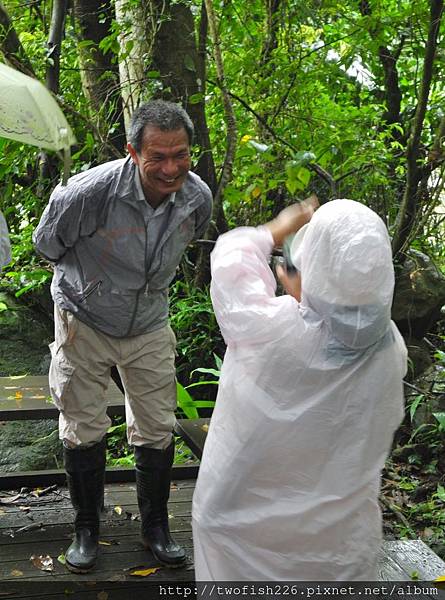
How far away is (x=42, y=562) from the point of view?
3.27 meters

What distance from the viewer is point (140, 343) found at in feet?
10.5

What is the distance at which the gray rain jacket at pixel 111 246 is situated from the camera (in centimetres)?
300

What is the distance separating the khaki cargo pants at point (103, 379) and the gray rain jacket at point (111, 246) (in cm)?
6

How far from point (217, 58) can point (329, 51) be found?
5.16 ft

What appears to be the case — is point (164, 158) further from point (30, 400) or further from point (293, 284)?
point (30, 400)

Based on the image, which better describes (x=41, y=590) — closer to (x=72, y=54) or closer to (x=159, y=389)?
(x=159, y=389)

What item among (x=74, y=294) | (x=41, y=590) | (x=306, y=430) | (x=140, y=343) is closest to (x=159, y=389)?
(x=140, y=343)

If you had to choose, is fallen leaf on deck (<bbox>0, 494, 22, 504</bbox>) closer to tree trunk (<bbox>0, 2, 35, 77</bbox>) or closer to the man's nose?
the man's nose

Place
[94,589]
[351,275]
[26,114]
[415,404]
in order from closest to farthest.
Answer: [351,275]
[26,114]
[94,589]
[415,404]

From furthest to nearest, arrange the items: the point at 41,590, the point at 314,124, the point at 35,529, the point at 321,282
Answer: the point at 314,124
the point at 35,529
the point at 41,590
the point at 321,282

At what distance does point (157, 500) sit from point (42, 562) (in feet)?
1.77

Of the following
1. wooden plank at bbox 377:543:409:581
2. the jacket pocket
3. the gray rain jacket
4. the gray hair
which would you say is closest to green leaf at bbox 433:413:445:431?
wooden plank at bbox 377:543:409:581

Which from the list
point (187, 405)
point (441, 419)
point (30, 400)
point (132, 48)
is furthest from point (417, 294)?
point (30, 400)

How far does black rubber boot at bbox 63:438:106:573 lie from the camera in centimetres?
321
